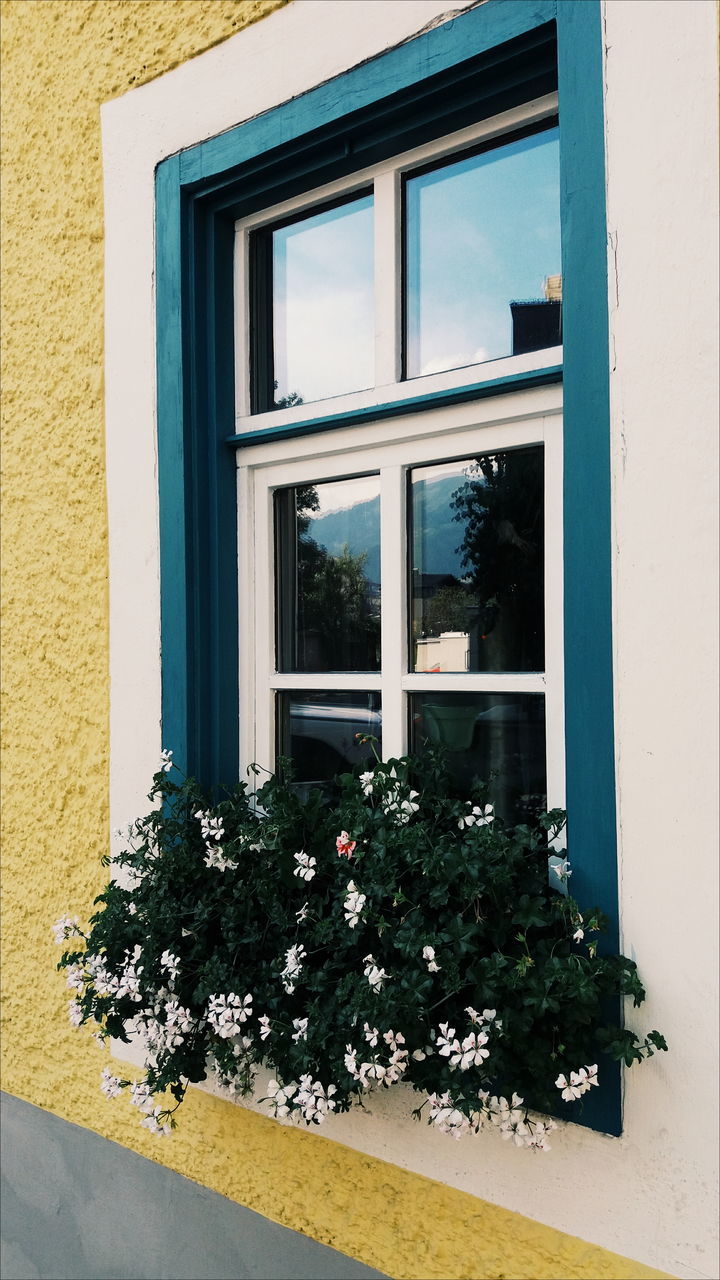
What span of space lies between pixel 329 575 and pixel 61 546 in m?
0.91

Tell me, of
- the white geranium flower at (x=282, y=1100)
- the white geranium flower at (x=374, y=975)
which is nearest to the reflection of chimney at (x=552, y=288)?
the white geranium flower at (x=374, y=975)

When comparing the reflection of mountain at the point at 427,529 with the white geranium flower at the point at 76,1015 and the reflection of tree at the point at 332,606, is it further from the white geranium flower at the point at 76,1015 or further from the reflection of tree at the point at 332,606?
the white geranium flower at the point at 76,1015

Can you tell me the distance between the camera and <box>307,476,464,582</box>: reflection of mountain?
2.12 meters

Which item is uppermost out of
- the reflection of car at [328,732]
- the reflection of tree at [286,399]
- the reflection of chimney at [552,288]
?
the reflection of chimney at [552,288]

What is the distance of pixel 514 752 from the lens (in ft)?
6.58

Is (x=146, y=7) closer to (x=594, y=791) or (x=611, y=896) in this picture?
(x=594, y=791)

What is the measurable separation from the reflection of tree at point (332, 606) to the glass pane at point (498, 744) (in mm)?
257

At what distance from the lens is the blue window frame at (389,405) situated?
1733mm

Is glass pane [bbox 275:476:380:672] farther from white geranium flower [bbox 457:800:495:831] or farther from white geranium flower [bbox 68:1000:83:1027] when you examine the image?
white geranium flower [bbox 68:1000:83:1027]

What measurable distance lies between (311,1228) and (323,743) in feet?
3.66

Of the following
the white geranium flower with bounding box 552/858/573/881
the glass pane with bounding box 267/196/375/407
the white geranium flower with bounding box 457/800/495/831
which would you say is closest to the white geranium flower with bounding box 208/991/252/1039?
the white geranium flower with bounding box 457/800/495/831

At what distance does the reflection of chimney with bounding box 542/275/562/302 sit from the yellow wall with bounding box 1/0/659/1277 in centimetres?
101

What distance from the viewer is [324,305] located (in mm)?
2404

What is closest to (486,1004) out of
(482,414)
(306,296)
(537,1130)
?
(537,1130)
